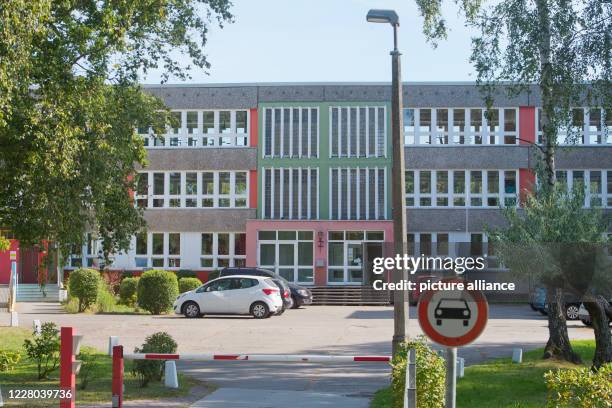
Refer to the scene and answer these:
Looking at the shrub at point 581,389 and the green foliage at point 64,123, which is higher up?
the green foliage at point 64,123

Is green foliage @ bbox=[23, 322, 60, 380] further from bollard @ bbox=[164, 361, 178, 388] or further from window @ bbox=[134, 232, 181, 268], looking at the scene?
window @ bbox=[134, 232, 181, 268]

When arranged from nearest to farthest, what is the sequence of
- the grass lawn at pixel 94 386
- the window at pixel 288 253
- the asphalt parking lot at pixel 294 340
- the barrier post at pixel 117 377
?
the barrier post at pixel 117 377, the grass lawn at pixel 94 386, the asphalt parking lot at pixel 294 340, the window at pixel 288 253

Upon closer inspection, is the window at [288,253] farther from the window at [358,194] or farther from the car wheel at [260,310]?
the car wheel at [260,310]

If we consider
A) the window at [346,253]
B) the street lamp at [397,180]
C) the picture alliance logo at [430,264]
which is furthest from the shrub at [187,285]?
the picture alliance logo at [430,264]

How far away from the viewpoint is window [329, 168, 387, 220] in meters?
47.1

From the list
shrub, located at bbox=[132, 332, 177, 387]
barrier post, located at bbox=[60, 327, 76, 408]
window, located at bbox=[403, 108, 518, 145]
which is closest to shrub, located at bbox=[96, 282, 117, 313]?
window, located at bbox=[403, 108, 518, 145]

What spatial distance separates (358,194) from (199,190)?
327 inches

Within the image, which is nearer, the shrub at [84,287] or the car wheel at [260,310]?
the car wheel at [260,310]

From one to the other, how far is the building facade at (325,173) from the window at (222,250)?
0.19ft

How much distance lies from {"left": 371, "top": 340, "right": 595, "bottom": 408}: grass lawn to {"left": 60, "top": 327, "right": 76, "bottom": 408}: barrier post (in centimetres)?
433

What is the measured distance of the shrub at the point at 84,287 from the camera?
34.2m

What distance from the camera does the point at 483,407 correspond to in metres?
12.8

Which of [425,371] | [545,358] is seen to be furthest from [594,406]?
[545,358]

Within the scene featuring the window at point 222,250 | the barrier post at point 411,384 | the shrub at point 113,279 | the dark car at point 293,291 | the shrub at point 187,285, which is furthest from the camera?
the window at point 222,250
